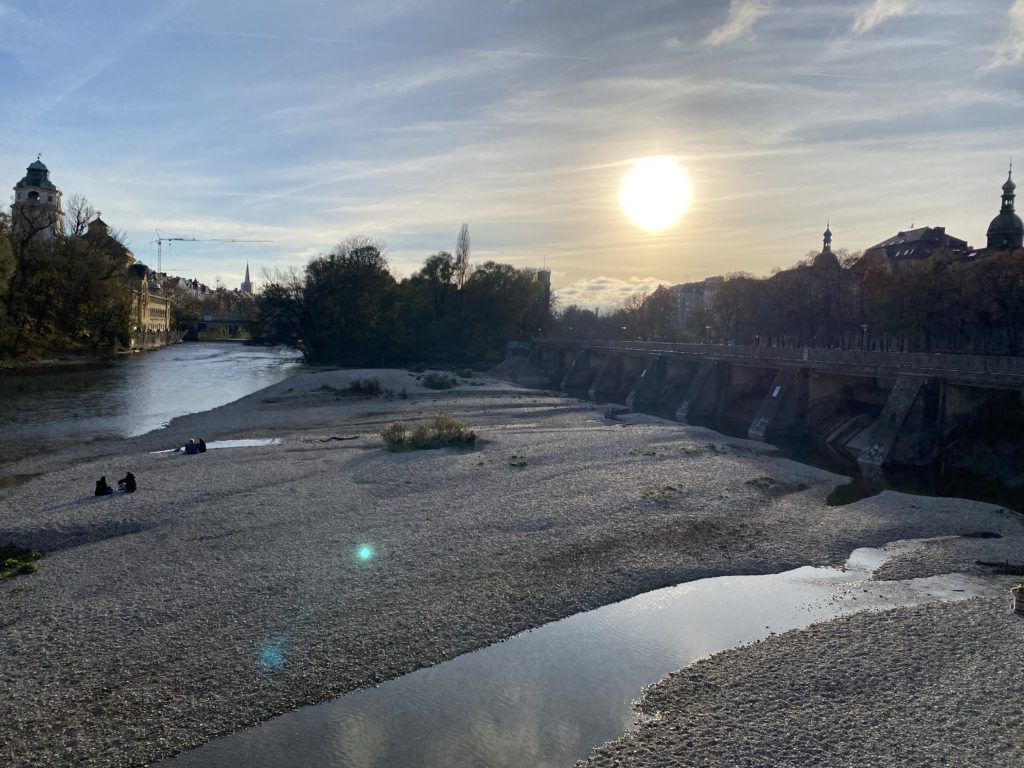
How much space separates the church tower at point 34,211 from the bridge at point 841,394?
7542cm

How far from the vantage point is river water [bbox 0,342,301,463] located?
1526 inches

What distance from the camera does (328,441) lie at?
1427 inches

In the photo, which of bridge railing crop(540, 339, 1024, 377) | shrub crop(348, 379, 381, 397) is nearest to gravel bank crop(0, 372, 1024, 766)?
bridge railing crop(540, 339, 1024, 377)

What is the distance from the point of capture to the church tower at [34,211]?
8881 centimetres

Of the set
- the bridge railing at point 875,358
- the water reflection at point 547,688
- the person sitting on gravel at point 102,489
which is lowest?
the water reflection at point 547,688

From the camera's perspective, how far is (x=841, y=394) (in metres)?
47.0

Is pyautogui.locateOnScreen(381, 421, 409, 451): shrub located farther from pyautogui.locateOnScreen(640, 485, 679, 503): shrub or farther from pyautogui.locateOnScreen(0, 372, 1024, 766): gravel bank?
pyautogui.locateOnScreen(640, 485, 679, 503): shrub

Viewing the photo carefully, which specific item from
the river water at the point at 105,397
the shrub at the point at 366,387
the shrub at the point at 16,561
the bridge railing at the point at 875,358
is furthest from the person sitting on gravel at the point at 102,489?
the bridge railing at the point at 875,358

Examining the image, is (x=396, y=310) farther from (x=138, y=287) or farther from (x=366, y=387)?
(x=138, y=287)

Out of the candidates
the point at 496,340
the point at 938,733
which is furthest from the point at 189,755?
the point at 496,340

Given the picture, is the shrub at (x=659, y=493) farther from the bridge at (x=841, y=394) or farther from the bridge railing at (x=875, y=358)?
the bridge railing at (x=875, y=358)

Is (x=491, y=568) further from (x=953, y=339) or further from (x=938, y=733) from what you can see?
(x=953, y=339)

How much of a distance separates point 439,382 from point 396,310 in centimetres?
3801

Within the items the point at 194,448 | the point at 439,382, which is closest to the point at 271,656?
the point at 194,448
